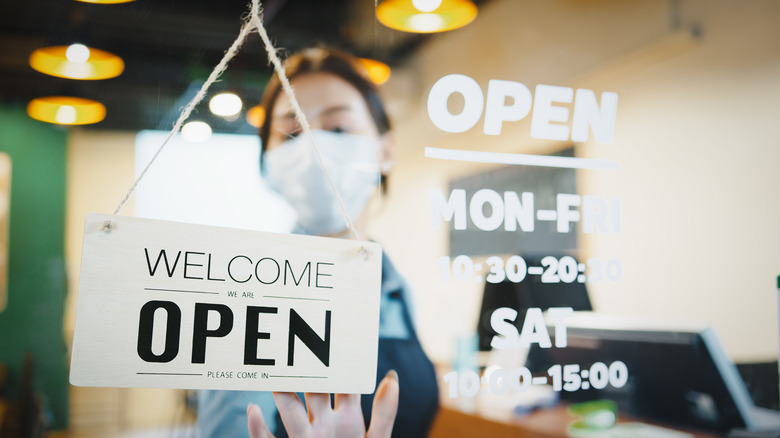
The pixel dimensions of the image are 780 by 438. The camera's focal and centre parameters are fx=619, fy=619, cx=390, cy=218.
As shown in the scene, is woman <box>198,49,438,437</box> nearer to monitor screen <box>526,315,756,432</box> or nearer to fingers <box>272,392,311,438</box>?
fingers <box>272,392,311,438</box>

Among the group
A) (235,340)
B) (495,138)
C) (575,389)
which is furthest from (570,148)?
(235,340)

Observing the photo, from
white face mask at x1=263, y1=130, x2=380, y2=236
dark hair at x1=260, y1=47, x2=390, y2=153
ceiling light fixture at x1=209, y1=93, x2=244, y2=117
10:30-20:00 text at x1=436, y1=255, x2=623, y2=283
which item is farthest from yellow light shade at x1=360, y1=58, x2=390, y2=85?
10:30-20:00 text at x1=436, y1=255, x2=623, y2=283

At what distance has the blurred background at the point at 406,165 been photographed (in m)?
0.92

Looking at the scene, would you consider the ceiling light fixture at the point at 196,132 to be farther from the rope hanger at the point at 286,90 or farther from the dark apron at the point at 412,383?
the dark apron at the point at 412,383

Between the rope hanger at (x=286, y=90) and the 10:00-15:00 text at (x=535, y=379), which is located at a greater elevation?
the rope hanger at (x=286, y=90)

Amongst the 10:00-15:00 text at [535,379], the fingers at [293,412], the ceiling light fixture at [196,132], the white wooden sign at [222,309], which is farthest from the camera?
the 10:00-15:00 text at [535,379]

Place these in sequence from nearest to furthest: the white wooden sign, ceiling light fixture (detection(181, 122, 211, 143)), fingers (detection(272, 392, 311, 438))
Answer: the white wooden sign, fingers (detection(272, 392, 311, 438)), ceiling light fixture (detection(181, 122, 211, 143))

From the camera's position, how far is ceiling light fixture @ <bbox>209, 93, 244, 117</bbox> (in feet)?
3.25

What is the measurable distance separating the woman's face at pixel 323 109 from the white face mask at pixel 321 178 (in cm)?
1

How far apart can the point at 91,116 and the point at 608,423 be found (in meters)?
1.09

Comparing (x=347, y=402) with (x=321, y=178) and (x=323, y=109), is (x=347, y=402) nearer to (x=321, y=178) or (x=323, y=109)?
(x=321, y=178)

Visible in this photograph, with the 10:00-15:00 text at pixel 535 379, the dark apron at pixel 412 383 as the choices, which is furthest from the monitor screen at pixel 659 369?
the dark apron at pixel 412 383

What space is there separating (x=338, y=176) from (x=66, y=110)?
1.42 ft

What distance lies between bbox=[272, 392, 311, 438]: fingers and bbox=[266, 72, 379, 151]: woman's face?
0.39m
